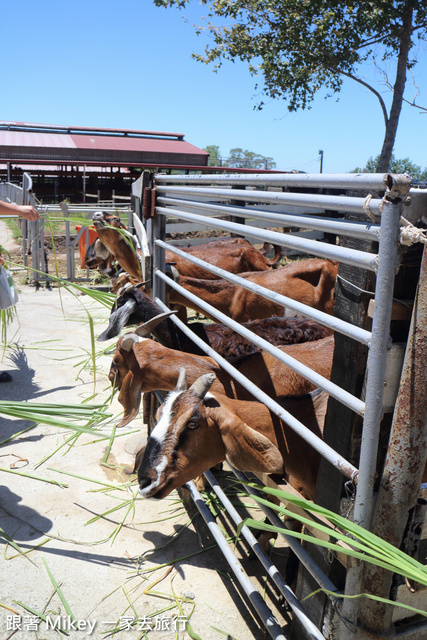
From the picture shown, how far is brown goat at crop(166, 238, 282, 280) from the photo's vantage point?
6812 millimetres

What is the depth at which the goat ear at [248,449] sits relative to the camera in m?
2.12

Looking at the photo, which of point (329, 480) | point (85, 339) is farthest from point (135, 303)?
point (85, 339)

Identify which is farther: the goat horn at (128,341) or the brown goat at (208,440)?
the goat horn at (128,341)

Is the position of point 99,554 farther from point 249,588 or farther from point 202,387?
point 202,387

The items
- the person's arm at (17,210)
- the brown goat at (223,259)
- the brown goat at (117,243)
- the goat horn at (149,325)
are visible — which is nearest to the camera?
the goat horn at (149,325)

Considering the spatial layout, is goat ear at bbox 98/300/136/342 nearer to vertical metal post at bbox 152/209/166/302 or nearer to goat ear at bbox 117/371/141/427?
vertical metal post at bbox 152/209/166/302

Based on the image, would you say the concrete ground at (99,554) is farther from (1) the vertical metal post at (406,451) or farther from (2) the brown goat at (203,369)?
(1) the vertical metal post at (406,451)

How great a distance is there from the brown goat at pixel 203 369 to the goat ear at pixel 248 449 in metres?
0.74

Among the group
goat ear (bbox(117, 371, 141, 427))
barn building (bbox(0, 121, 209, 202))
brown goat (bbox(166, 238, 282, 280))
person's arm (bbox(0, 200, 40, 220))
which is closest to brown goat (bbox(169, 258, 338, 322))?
brown goat (bbox(166, 238, 282, 280))

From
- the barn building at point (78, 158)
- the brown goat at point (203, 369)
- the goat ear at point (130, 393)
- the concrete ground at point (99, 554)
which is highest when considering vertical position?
the barn building at point (78, 158)

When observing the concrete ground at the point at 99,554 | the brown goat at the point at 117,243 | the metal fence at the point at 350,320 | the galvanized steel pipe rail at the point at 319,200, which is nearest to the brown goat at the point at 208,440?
the metal fence at the point at 350,320

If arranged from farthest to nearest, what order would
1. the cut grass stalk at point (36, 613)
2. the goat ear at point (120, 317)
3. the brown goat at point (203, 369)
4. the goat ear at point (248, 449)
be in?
the goat ear at point (120, 317) < the brown goat at point (203, 369) < the cut grass stalk at point (36, 613) < the goat ear at point (248, 449)

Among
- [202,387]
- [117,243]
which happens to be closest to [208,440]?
[202,387]

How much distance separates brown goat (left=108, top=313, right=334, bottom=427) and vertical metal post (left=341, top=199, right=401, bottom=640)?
143 centimetres
